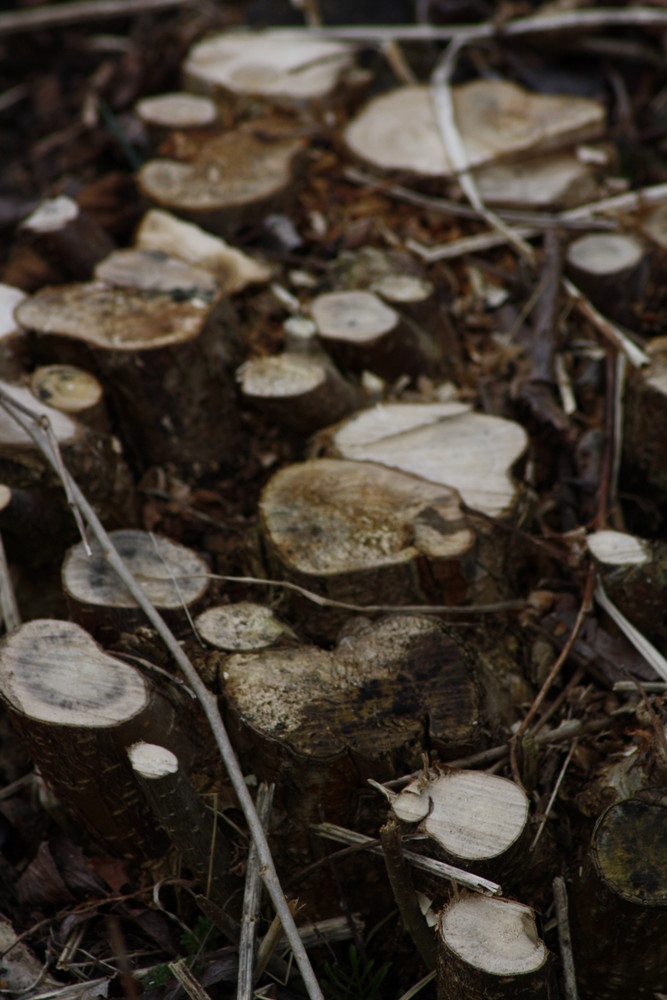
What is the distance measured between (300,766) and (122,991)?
27.5 inches

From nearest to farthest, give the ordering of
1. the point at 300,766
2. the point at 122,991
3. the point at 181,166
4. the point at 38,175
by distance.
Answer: the point at 300,766, the point at 122,991, the point at 181,166, the point at 38,175

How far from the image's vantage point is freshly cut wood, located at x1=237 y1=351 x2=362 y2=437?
104 inches

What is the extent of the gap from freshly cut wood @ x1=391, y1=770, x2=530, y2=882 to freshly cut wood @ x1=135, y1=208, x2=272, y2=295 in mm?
1976

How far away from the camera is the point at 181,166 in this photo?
11.7ft

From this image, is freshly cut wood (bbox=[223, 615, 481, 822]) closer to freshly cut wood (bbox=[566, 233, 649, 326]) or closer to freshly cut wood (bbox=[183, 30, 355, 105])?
freshly cut wood (bbox=[566, 233, 649, 326])

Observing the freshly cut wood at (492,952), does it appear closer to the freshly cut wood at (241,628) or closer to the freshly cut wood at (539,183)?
the freshly cut wood at (241,628)

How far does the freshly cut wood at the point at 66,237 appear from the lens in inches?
123

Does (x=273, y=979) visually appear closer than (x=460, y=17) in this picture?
Yes

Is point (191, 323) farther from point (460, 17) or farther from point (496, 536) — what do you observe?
point (460, 17)

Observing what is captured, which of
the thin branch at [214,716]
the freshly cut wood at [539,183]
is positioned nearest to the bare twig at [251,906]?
the thin branch at [214,716]

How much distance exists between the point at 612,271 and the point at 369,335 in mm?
980

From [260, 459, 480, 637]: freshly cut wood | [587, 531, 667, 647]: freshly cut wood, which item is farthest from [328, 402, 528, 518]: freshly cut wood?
[587, 531, 667, 647]: freshly cut wood

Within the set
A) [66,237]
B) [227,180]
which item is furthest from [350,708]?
[227,180]

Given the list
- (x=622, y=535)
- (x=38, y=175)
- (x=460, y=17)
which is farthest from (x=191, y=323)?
(x=460, y=17)
